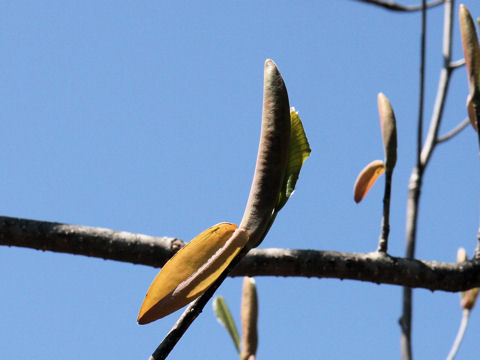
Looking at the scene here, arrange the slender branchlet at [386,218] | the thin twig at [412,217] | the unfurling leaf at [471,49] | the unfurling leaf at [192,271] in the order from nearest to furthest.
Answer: the unfurling leaf at [192,271]
the unfurling leaf at [471,49]
the slender branchlet at [386,218]
the thin twig at [412,217]

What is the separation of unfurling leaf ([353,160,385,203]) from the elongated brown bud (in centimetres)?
55

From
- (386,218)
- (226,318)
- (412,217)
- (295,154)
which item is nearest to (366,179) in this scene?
(386,218)

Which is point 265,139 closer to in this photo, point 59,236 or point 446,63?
point 59,236

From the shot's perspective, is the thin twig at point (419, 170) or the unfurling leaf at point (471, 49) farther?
the thin twig at point (419, 170)

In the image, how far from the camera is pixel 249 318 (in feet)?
2.81

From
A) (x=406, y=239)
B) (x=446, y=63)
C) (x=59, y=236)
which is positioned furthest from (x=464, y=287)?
(x=59, y=236)

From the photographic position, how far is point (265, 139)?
450 mm

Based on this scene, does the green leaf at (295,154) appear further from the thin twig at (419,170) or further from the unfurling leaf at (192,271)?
the thin twig at (419,170)

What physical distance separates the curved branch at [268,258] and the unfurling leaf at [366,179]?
0.09 metres

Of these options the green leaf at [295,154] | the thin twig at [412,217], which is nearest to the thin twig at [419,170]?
the thin twig at [412,217]

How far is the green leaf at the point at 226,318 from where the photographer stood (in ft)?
3.76

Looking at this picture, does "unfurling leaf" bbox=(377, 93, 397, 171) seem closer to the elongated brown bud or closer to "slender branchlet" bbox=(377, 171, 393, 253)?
"slender branchlet" bbox=(377, 171, 393, 253)

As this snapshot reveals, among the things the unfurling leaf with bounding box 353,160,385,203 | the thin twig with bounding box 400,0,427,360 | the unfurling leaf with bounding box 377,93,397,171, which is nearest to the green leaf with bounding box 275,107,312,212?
the unfurling leaf with bounding box 377,93,397,171

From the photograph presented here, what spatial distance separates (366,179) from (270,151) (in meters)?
0.58
